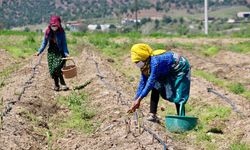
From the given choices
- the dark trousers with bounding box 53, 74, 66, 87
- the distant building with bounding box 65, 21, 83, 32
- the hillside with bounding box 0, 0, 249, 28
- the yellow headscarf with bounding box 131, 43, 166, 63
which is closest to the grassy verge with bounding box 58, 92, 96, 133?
the dark trousers with bounding box 53, 74, 66, 87

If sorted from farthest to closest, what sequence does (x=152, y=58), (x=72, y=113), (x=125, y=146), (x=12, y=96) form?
(x=12, y=96), (x=72, y=113), (x=152, y=58), (x=125, y=146)

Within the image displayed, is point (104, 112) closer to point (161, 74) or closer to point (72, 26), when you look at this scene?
point (161, 74)

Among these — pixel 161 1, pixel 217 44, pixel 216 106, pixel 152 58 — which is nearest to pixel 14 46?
pixel 217 44

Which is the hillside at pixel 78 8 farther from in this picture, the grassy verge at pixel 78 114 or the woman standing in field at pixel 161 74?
the woman standing in field at pixel 161 74

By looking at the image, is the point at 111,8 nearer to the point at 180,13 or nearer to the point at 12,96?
the point at 180,13

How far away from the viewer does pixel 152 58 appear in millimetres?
7676

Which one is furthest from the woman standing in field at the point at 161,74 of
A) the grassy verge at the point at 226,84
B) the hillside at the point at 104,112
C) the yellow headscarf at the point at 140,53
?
the grassy verge at the point at 226,84

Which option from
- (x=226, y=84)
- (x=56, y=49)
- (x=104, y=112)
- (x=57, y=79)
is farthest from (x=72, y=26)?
(x=104, y=112)

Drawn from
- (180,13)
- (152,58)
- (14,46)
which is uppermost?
(152,58)

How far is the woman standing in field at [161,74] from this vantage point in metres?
7.59

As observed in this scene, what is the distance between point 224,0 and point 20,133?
116 metres

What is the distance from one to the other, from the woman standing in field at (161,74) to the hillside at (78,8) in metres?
66.5

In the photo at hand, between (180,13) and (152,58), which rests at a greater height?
(152,58)

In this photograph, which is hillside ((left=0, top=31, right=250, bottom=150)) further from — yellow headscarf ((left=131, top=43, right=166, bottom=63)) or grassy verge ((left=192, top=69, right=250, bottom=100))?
yellow headscarf ((left=131, top=43, right=166, bottom=63))
